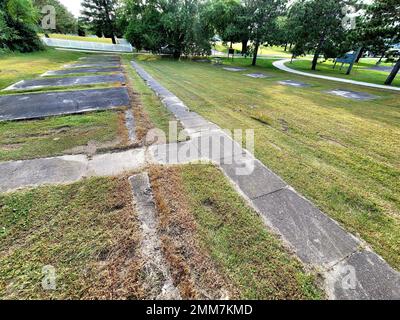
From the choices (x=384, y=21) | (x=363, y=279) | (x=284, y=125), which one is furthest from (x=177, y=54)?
(x=363, y=279)

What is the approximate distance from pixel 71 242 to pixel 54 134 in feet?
10.7

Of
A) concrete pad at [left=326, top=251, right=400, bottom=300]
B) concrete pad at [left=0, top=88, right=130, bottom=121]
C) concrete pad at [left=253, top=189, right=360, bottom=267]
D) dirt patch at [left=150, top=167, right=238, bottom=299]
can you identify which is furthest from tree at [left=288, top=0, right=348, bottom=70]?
dirt patch at [left=150, top=167, right=238, bottom=299]

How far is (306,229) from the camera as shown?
7.59ft

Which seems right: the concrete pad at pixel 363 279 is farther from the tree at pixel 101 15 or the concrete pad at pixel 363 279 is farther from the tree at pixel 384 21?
the tree at pixel 101 15

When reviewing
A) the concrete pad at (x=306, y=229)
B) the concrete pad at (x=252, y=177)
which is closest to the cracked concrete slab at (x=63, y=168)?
the concrete pad at (x=252, y=177)

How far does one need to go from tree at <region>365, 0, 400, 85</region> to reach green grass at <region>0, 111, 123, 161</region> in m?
14.9

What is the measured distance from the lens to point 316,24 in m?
15.4

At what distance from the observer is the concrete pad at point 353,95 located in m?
8.67

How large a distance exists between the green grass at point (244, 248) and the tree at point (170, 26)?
2318 cm

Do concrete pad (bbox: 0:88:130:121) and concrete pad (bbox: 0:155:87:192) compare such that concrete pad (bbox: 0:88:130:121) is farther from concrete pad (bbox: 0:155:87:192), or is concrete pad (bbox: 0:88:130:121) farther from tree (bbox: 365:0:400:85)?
tree (bbox: 365:0:400:85)

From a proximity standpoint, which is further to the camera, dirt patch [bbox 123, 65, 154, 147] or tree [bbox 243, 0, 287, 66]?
tree [bbox 243, 0, 287, 66]

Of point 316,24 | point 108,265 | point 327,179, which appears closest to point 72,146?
point 108,265

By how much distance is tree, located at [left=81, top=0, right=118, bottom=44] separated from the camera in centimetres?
3516

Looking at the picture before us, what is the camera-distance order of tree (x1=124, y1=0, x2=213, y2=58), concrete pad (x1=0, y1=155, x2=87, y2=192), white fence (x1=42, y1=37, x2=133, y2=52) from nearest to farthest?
concrete pad (x1=0, y1=155, x2=87, y2=192) → tree (x1=124, y1=0, x2=213, y2=58) → white fence (x1=42, y1=37, x2=133, y2=52)
